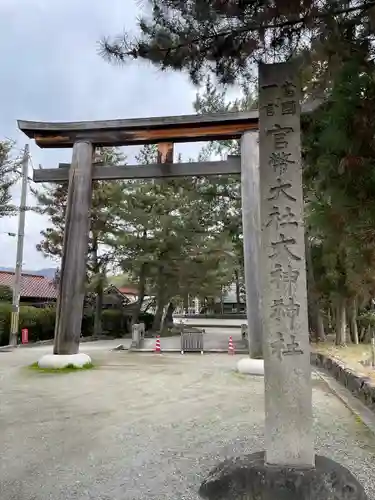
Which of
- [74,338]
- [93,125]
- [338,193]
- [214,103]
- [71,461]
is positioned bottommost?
[71,461]

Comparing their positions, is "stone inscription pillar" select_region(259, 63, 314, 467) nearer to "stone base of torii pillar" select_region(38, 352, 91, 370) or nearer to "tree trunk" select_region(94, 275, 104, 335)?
"stone base of torii pillar" select_region(38, 352, 91, 370)

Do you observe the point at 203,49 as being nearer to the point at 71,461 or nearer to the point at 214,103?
the point at 71,461

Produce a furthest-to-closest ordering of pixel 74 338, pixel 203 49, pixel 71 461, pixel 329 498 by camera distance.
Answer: pixel 74 338
pixel 71 461
pixel 203 49
pixel 329 498

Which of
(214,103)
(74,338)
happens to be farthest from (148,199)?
(74,338)

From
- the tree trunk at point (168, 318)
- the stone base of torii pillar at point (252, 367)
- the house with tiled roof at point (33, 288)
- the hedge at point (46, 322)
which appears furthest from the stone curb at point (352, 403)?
the house with tiled roof at point (33, 288)

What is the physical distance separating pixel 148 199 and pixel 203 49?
634 inches

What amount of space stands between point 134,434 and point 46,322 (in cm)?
1638

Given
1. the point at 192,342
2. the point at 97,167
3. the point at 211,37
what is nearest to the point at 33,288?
the point at 192,342

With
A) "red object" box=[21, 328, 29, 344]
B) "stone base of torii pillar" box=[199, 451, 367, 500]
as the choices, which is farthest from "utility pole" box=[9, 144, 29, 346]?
"stone base of torii pillar" box=[199, 451, 367, 500]

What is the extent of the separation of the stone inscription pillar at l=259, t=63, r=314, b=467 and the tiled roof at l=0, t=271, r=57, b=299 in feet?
73.4

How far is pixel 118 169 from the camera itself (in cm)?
1015

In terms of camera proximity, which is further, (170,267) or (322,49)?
(170,267)

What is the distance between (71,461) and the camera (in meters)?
3.94

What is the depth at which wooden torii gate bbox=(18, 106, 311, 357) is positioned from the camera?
9.32m
